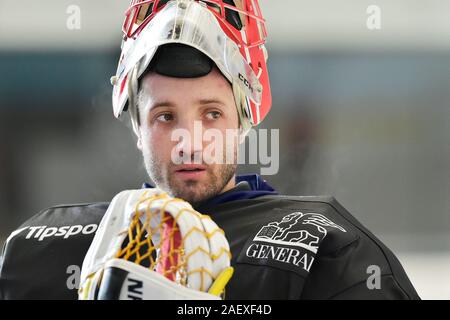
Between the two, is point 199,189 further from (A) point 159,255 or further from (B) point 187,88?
(A) point 159,255

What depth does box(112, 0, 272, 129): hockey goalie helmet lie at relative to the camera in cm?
143

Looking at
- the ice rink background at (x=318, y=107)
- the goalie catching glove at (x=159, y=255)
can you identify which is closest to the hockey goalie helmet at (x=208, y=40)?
the goalie catching glove at (x=159, y=255)

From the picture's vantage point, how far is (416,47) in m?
3.24

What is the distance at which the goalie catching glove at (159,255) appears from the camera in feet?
3.26

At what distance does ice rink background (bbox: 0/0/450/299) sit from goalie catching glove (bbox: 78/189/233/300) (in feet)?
5.84

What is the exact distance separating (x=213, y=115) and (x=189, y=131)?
0.07m

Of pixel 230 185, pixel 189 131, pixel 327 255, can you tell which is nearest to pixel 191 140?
pixel 189 131

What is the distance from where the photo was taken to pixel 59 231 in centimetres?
150

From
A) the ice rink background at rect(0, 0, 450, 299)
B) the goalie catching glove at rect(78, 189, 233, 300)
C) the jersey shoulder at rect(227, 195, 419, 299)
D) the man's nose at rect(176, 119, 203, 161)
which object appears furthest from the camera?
the ice rink background at rect(0, 0, 450, 299)

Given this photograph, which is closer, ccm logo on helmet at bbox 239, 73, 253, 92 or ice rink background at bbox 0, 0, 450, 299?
ccm logo on helmet at bbox 239, 73, 253, 92

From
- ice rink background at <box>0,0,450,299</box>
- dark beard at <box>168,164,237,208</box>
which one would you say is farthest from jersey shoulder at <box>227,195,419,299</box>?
ice rink background at <box>0,0,450,299</box>

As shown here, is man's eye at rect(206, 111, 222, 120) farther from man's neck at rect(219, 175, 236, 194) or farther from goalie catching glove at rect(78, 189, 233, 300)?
goalie catching glove at rect(78, 189, 233, 300)

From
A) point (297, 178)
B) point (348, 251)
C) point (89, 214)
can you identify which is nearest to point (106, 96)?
point (297, 178)
